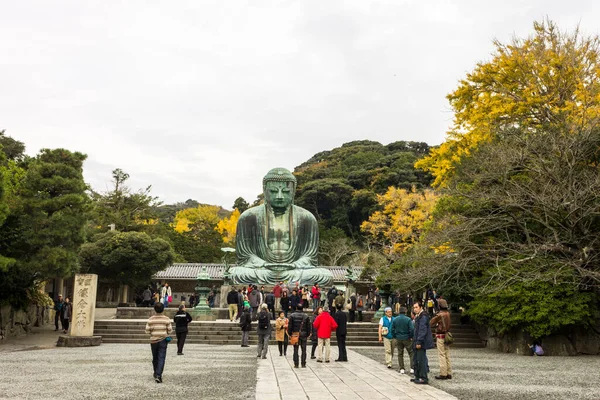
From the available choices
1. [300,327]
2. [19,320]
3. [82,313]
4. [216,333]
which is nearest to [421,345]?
[300,327]

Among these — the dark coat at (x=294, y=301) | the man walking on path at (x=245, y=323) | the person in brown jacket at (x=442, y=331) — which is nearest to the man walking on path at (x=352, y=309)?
the dark coat at (x=294, y=301)

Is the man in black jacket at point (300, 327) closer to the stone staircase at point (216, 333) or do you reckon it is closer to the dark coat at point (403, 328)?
the dark coat at point (403, 328)

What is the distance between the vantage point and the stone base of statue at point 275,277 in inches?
949

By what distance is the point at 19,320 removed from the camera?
18625 mm

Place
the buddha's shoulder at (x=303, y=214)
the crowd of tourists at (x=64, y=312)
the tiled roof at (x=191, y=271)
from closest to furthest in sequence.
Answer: the crowd of tourists at (x=64, y=312) < the buddha's shoulder at (x=303, y=214) < the tiled roof at (x=191, y=271)

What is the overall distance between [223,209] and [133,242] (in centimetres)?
5573

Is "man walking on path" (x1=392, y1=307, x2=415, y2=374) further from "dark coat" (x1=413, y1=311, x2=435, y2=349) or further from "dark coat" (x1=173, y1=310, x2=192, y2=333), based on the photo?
"dark coat" (x1=173, y1=310, x2=192, y2=333)

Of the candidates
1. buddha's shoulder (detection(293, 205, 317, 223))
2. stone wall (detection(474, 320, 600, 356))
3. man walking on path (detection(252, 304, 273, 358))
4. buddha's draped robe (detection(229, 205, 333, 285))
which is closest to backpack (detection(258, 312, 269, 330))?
man walking on path (detection(252, 304, 273, 358))

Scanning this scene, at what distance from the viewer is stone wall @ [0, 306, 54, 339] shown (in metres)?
17.3

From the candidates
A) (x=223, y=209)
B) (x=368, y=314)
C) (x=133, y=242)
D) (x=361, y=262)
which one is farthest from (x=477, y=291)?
(x=223, y=209)

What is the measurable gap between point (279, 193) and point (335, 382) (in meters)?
17.4

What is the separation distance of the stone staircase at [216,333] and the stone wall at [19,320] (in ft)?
7.87

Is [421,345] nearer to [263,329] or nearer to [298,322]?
[298,322]

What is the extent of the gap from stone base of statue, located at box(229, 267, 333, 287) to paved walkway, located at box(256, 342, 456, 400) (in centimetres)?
1160
